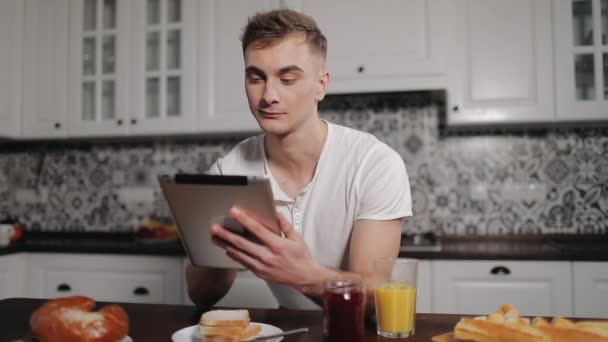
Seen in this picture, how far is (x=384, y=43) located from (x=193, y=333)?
69.3 inches

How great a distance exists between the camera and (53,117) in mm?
2676

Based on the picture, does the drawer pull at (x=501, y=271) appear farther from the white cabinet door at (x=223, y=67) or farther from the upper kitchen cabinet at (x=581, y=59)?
the white cabinet door at (x=223, y=67)

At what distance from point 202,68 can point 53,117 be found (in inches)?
34.9

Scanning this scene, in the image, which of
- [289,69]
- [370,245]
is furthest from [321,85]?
[370,245]

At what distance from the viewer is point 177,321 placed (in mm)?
992

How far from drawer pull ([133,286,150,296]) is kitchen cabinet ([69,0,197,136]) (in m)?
0.78

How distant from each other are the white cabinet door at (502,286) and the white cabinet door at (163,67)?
1400mm

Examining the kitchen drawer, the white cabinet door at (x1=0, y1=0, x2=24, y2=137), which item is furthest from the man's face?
the white cabinet door at (x1=0, y1=0, x2=24, y2=137)

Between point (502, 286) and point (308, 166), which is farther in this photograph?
point (502, 286)

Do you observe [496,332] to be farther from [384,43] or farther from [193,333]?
[384,43]

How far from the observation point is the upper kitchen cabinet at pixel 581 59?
2.20 meters

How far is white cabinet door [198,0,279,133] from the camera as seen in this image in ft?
7.99

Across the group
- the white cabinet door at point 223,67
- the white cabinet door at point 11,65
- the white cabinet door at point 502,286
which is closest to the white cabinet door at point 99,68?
the white cabinet door at point 11,65

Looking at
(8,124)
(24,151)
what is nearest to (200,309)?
(8,124)
